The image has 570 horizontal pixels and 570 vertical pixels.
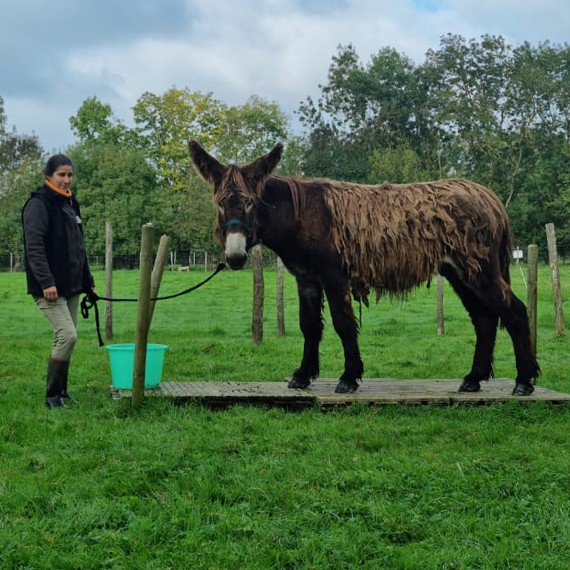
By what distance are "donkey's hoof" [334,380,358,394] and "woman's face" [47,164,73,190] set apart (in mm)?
3421

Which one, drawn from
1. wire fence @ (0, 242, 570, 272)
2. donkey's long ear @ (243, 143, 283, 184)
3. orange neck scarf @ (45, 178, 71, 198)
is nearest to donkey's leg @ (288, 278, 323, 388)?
donkey's long ear @ (243, 143, 283, 184)

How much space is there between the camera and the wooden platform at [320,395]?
21.4 feet

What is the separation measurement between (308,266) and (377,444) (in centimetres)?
236

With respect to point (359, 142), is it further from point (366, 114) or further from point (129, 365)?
point (129, 365)

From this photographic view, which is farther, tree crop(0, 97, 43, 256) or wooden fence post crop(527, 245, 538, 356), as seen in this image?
tree crop(0, 97, 43, 256)

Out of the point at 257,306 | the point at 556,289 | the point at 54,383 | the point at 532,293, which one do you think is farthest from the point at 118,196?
the point at 54,383

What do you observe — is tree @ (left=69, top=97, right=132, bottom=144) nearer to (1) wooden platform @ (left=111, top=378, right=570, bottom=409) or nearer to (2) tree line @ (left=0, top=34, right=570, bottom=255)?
(2) tree line @ (left=0, top=34, right=570, bottom=255)

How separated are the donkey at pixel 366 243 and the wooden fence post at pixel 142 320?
0.77 metres

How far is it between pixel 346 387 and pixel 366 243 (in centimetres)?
151

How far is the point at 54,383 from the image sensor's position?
6.59m

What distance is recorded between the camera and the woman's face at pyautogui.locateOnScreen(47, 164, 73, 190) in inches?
258

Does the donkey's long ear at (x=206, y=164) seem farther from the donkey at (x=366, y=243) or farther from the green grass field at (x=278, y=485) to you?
the green grass field at (x=278, y=485)

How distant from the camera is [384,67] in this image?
57531 mm

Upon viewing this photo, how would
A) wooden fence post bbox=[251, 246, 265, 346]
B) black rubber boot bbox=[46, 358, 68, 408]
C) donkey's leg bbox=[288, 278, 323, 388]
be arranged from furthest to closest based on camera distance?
wooden fence post bbox=[251, 246, 265, 346] → donkey's leg bbox=[288, 278, 323, 388] → black rubber boot bbox=[46, 358, 68, 408]
